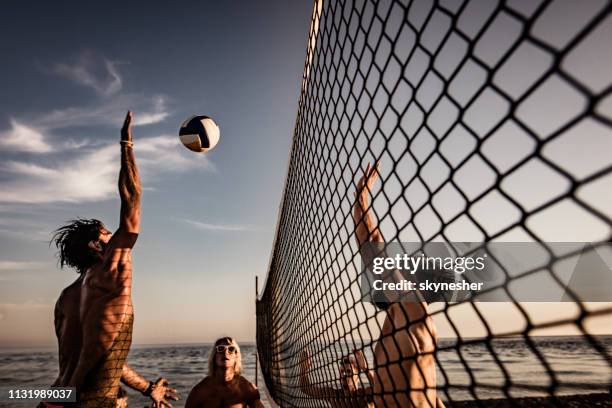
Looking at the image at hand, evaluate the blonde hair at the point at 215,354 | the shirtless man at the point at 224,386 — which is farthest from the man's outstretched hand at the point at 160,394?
the blonde hair at the point at 215,354

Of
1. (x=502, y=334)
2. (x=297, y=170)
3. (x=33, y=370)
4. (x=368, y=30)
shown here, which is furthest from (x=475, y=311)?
(x=33, y=370)

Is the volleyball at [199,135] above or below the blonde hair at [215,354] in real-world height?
above

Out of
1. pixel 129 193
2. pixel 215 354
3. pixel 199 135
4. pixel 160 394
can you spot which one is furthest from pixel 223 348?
pixel 199 135

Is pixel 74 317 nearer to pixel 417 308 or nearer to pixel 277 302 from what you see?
pixel 277 302

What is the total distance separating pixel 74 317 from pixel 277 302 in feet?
8.43

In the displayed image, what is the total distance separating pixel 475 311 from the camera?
130 cm

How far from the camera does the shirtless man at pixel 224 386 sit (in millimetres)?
4719

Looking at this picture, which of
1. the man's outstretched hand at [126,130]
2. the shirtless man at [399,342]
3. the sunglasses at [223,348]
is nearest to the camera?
the shirtless man at [399,342]

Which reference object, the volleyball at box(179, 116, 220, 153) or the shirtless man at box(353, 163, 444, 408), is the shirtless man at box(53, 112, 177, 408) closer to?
the volleyball at box(179, 116, 220, 153)

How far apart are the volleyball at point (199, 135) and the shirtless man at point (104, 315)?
1305 mm

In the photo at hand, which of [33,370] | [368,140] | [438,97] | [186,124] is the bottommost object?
[33,370]

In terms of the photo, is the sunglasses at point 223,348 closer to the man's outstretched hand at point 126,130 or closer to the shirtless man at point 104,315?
the shirtless man at point 104,315

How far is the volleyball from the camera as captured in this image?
5.30 metres

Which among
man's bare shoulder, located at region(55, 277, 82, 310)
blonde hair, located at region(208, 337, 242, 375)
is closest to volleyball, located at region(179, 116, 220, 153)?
man's bare shoulder, located at region(55, 277, 82, 310)
